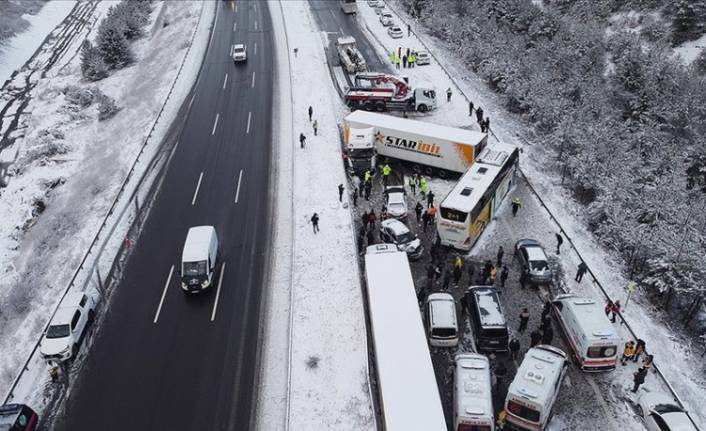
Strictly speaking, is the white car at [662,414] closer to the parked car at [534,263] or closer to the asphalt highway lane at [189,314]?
the parked car at [534,263]

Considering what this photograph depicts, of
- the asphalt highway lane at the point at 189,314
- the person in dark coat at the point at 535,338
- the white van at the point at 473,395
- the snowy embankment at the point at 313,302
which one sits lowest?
the asphalt highway lane at the point at 189,314

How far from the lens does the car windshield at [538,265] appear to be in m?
27.7

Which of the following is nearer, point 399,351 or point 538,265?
point 399,351

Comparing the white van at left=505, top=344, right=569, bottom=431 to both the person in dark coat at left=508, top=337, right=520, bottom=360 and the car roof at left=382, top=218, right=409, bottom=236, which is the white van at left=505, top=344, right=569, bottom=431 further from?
the car roof at left=382, top=218, right=409, bottom=236

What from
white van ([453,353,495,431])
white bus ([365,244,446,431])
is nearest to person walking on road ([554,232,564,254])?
white bus ([365,244,446,431])

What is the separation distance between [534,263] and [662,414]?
366 inches

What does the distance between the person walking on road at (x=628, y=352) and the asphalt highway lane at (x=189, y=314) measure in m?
15.5

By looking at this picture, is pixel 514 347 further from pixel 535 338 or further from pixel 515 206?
pixel 515 206

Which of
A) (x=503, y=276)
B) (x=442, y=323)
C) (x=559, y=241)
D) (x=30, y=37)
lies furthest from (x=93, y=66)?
(x=559, y=241)

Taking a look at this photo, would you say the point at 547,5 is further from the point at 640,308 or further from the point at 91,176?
the point at 91,176

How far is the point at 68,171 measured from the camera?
43.3 meters

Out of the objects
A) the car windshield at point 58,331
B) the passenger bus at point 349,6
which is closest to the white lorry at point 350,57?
A: the passenger bus at point 349,6

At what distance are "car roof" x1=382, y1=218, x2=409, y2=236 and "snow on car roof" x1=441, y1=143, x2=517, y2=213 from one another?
298cm

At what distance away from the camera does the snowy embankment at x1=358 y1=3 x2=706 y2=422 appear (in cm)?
2339
